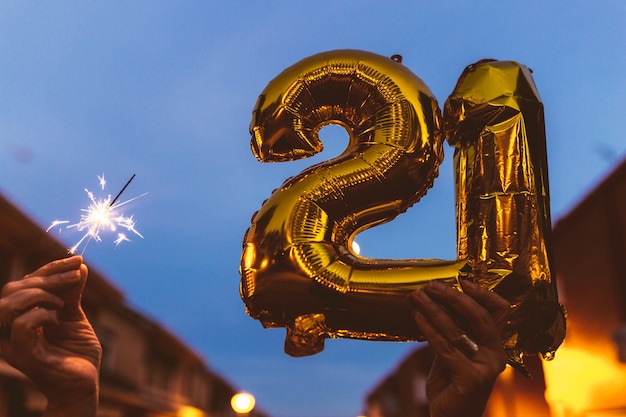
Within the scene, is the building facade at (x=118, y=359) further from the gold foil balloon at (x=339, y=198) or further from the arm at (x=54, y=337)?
the gold foil balloon at (x=339, y=198)

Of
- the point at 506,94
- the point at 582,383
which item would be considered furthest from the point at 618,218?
the point at 506,94

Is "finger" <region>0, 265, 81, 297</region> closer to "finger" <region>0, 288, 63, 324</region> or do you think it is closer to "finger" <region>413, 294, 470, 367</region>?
"finger" <region>0, 288, 63, 324</region>

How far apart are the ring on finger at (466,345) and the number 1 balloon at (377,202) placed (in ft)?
0.50

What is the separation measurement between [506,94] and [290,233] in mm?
794

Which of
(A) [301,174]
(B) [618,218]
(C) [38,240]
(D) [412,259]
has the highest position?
(C) [38,240]

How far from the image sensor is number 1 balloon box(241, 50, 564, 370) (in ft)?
5.86

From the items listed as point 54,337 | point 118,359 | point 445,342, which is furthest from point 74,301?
point 118,359

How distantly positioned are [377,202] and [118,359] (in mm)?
19540

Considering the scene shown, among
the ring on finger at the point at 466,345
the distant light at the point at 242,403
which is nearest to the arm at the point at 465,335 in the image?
the ring on finger at the point at 466,345

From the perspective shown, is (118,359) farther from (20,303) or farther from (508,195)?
(508,195)

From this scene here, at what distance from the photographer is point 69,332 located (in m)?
2.00

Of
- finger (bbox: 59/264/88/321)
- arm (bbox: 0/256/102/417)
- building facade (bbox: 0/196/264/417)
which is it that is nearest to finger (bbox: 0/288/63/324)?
arm (bbox: 0/256/102/417)

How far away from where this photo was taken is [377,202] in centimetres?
193

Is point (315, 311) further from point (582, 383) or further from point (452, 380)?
point (582, 383)
